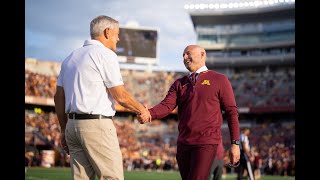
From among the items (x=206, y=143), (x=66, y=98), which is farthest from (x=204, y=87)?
(x=66, y=98)

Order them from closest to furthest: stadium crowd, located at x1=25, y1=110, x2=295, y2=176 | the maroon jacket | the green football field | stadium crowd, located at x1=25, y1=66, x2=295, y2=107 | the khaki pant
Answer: the khaki pant → the maroon jacket → the green football field → stadium crowd, located at x1=25, y1=110, x2=295, y2=176 → stadium crowd, located at x1=25, y1=66, x2=295, y2=107

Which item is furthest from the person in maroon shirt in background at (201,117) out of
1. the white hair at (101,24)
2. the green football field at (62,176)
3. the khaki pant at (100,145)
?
the green football field at (62,176)

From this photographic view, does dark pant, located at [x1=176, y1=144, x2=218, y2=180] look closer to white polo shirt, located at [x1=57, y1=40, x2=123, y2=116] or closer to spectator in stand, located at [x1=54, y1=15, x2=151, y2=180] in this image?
spectator in stand, located at [x1=54, y1=15, x2=151, y2=180]

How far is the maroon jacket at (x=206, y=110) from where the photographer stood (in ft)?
20.9

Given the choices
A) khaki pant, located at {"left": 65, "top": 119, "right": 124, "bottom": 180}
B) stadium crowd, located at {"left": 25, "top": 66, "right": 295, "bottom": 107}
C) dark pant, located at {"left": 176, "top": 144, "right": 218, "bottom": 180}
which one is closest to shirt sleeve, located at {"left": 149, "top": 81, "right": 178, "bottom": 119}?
dark pant, located at {"left": 176, "top": 144, "right": 218, "bottom": 180}

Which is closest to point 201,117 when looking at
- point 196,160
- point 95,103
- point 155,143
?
point 196,160

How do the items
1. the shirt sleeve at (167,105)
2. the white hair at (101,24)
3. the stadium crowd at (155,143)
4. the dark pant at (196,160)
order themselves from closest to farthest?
1. the white hair at (101,24)
2. the dark pant at (196,160)
3. the shirt sleeve at (167,105)
4. the stadium crowd at (155,143)

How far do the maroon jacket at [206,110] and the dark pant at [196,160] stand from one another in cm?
8

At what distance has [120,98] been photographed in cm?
518

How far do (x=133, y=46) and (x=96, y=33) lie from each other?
49.8 m

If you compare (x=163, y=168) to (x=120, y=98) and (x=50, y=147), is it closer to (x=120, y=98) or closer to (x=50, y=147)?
(x=50, y=147)

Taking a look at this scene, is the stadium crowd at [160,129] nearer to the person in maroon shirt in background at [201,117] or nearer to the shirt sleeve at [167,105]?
the shirt sleeve at [167,105]

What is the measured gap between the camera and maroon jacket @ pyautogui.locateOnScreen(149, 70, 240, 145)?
6.37m

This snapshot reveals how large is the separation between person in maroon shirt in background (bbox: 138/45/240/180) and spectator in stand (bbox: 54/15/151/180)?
1.18 m
